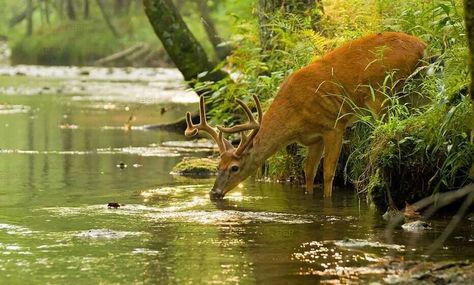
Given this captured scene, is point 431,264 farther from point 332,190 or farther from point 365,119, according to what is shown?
point 332,190

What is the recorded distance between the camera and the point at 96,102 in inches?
956

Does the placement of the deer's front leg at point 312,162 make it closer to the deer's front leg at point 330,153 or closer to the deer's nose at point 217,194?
the deer's front leg at point 330,153

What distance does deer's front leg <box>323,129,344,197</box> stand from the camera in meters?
10.0

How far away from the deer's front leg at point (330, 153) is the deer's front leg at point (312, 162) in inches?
9.5

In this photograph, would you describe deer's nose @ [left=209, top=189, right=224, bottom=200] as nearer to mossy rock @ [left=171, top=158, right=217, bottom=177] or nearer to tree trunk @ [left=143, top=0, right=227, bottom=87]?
mossy rock @ [left=171, top=158, right=217, bottom=177]

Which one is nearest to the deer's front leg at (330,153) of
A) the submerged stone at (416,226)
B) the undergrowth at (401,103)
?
the undergrowth at (401,103)

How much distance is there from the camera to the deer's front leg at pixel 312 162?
1041 centimetres

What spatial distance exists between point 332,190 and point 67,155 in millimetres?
4354

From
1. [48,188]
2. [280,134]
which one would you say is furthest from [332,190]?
[48,188]

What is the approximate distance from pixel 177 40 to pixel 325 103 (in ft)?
22.8

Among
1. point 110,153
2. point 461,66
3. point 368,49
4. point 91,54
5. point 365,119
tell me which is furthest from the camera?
point 91,54

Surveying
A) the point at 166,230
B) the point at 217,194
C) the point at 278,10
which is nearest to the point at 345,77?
the point at 217,194

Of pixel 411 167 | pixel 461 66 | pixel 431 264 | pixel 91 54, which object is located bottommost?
pixel 431 264

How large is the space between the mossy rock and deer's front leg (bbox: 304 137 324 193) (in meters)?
1.97
